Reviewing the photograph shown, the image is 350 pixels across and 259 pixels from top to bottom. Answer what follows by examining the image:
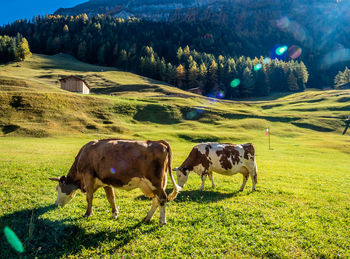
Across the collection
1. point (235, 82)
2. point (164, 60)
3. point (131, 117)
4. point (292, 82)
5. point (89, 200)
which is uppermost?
point (164, 60)

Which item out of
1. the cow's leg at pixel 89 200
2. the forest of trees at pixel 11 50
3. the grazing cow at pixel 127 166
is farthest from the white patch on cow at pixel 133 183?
the forest of trees at pixel 11 50

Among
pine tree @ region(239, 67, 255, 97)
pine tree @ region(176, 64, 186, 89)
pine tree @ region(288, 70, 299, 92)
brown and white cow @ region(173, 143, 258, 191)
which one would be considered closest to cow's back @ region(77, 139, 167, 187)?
brown and white cow @ region(173, 143, 258, 191)

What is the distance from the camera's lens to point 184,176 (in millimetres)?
13828

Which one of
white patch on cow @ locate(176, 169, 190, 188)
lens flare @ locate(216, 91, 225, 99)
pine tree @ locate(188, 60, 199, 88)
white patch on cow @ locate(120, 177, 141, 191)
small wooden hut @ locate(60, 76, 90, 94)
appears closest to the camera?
white patch on cow @ locate(120, 177, 141, 191)

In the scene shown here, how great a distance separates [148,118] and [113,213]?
2101 inches

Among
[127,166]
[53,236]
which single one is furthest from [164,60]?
[53,236]

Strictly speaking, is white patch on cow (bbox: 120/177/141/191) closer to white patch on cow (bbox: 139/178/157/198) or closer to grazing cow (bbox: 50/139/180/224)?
grazing cow (bbox: 50/139/180/224)

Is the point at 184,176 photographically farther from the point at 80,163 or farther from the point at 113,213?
the point at 80,163

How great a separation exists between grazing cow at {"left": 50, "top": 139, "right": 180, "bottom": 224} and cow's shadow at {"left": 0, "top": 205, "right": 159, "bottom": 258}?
1.11 meters

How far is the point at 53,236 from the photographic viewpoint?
6.96 m

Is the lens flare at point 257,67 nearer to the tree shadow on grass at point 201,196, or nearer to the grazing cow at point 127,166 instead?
the tree shadow on grass at point 201,196

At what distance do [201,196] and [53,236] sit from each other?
24.3 feet

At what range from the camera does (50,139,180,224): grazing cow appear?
7.88 metres

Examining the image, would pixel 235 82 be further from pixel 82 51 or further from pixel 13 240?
pixel 13 240
